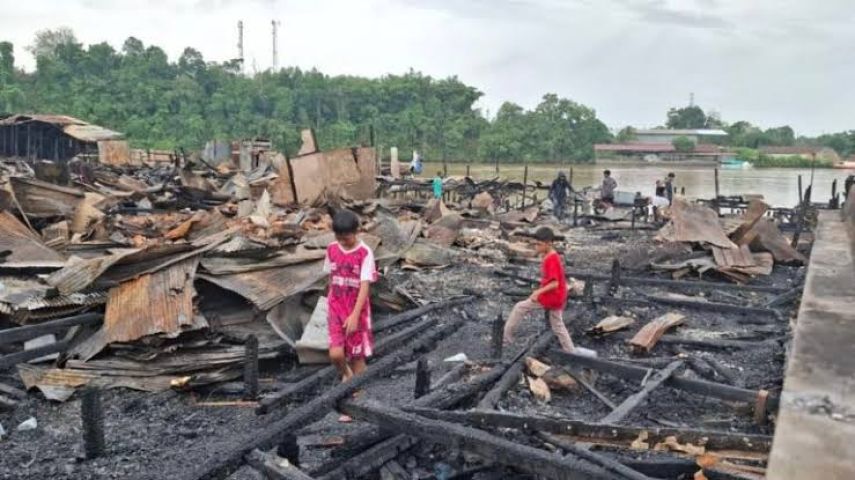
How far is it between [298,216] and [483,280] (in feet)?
14.0

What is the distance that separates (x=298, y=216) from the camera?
1305 cm

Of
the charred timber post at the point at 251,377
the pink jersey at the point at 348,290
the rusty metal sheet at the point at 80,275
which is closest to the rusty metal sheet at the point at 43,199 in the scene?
the rusty metal sheet at the point at 80,275

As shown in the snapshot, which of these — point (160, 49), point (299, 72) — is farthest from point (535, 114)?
point (160, 49)

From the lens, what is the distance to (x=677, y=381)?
16.7 feet

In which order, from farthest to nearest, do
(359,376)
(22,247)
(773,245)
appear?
1. (773,245)
2. (22,247)
3. (359,376)

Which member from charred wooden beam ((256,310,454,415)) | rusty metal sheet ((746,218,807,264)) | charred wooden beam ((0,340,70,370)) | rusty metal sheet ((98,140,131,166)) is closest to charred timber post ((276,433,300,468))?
charred wooden beam ((256,310,454,415))

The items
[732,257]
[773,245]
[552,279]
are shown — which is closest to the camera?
[552,279]

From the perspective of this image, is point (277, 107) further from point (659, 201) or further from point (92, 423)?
point (92, 423)

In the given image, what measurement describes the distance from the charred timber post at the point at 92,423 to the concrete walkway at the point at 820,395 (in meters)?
3.78

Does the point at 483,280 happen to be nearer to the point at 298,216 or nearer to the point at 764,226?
the point at 298,216

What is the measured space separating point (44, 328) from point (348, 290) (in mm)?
2795

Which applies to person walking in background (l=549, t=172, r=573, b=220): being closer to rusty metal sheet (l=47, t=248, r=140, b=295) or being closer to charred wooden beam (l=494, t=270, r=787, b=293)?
charred wooden beam (l=494, t=270, r=787, b=293)

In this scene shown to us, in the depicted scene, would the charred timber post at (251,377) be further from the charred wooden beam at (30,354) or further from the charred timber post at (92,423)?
the charred wooden beam at (30,354)

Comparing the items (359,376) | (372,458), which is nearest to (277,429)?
(372,458)
